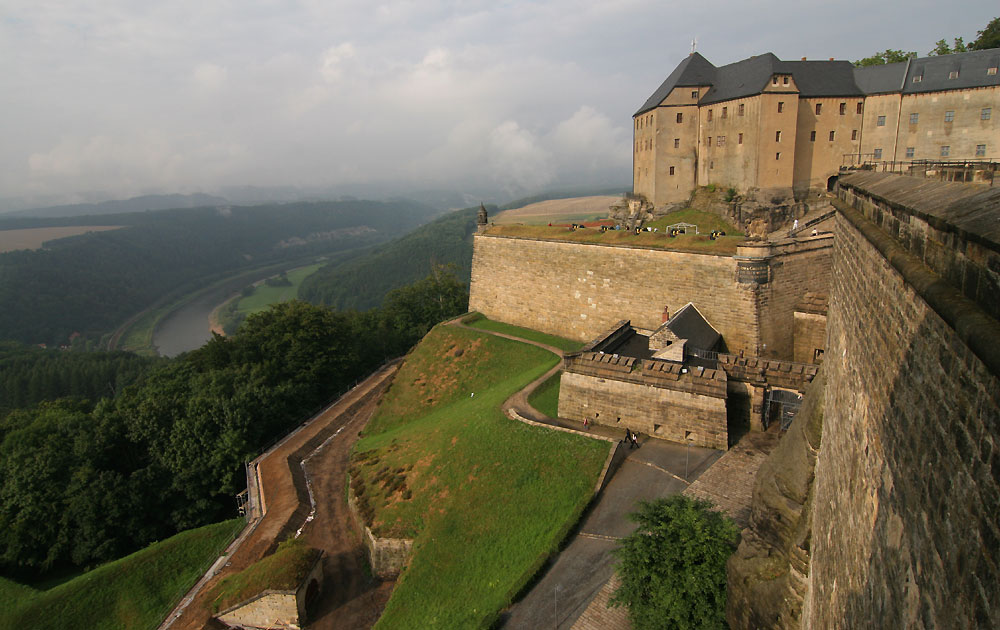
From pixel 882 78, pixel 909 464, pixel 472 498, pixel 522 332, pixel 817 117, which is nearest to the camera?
pixel 909 464

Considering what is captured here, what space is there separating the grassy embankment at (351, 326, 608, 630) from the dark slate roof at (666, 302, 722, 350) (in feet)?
24.4

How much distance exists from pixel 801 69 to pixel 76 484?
56.6m

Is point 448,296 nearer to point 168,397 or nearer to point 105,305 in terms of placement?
point 168,397

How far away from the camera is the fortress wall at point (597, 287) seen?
1075 inches

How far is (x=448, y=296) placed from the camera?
59.1 metres

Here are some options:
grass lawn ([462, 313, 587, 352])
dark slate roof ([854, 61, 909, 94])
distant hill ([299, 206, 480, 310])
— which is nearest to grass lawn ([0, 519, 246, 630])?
grass lawn ([462, 313, 587, 352])

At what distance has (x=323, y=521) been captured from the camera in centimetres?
2617

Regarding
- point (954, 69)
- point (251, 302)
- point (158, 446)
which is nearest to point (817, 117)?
point (954, 69)

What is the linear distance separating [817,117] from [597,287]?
21.4 metres

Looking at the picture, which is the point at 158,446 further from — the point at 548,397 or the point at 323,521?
the point at 548,397

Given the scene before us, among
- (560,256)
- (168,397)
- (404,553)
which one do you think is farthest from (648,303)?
(168,397)

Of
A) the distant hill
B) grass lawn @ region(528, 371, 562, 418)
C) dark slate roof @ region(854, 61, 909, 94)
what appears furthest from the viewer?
the distant hill

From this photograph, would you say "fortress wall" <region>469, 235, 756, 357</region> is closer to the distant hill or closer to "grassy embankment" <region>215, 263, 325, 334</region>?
the distant hill

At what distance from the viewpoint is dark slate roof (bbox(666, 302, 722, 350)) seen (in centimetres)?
2533
